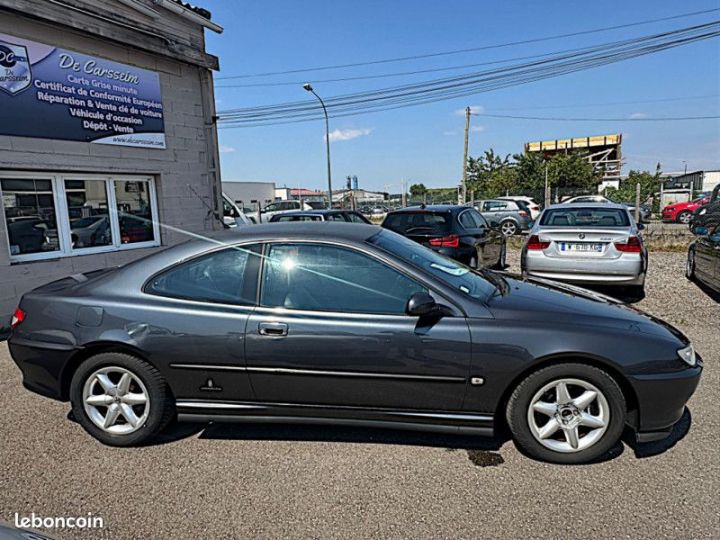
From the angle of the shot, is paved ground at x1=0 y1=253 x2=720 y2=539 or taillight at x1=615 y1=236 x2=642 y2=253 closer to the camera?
paved ground at x1=0 y1=253 x2=720 y2=539

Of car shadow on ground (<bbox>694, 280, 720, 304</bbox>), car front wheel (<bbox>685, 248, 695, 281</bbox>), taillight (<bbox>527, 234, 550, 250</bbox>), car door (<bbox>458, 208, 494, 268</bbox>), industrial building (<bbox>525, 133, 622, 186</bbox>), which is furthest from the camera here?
industrial building (<bbox>525, 133, 622, 186</bbox>)

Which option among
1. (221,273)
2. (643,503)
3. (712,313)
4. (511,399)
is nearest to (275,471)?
(221,273)

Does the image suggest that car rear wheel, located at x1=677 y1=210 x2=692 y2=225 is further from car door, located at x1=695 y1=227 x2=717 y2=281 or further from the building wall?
the building wall

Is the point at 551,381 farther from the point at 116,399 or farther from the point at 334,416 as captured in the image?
the point at 116,399

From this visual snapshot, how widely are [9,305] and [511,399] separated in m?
6.53

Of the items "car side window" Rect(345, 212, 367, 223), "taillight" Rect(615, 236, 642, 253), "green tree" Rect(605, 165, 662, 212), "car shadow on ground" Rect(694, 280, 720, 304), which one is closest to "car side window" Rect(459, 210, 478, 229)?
"taillight" Rect(615, 236, 642, 253)

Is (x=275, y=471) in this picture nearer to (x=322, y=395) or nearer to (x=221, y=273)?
(x=322, y=395)

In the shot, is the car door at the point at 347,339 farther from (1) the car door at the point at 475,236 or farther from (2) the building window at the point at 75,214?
(2) the building window at the point at 75,214

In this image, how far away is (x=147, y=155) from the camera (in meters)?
7.75

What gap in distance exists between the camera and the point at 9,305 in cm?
600

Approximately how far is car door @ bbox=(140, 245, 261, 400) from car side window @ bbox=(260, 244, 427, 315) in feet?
0.51

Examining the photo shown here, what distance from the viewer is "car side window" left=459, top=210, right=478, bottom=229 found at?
7.46 m


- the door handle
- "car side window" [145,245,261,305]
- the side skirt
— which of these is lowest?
the side skirt

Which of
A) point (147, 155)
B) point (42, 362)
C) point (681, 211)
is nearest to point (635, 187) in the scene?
point (681, 211)
